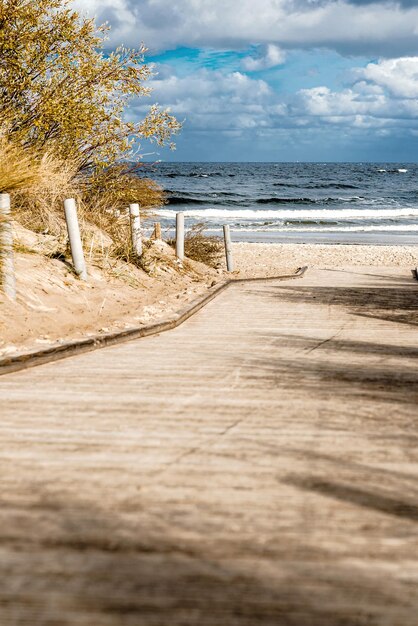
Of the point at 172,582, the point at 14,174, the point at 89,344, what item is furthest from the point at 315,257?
the point at 172,582

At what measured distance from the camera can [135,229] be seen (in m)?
13.8

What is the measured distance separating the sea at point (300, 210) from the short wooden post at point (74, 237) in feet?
57.7

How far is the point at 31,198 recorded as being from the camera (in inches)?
478

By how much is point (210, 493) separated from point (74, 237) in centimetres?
791

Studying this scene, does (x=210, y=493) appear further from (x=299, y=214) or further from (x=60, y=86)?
(x=299, y=214)

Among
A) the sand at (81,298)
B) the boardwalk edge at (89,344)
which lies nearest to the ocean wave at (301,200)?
the sand at (81,298)

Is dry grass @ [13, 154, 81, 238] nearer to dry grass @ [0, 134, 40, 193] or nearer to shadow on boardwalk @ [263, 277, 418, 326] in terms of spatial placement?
dry grass @ [0, 134, 40, 193]

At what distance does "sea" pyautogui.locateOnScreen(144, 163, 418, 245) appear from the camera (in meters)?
36.8

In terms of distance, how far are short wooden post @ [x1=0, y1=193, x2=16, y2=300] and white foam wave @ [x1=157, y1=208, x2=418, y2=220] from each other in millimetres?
36661

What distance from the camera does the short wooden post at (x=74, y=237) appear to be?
1054 centimetres

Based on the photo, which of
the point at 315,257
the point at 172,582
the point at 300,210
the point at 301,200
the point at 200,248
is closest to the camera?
the point at 172,582

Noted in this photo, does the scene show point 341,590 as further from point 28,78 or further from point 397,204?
point 397,204

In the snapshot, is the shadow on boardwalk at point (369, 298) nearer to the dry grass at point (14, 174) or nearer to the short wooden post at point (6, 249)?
the dry grass at point (14, 174)

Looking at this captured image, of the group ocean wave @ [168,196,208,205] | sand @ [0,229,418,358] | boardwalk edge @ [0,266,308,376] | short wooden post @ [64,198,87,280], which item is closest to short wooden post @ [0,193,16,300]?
sand @ [0,229,418,358]
